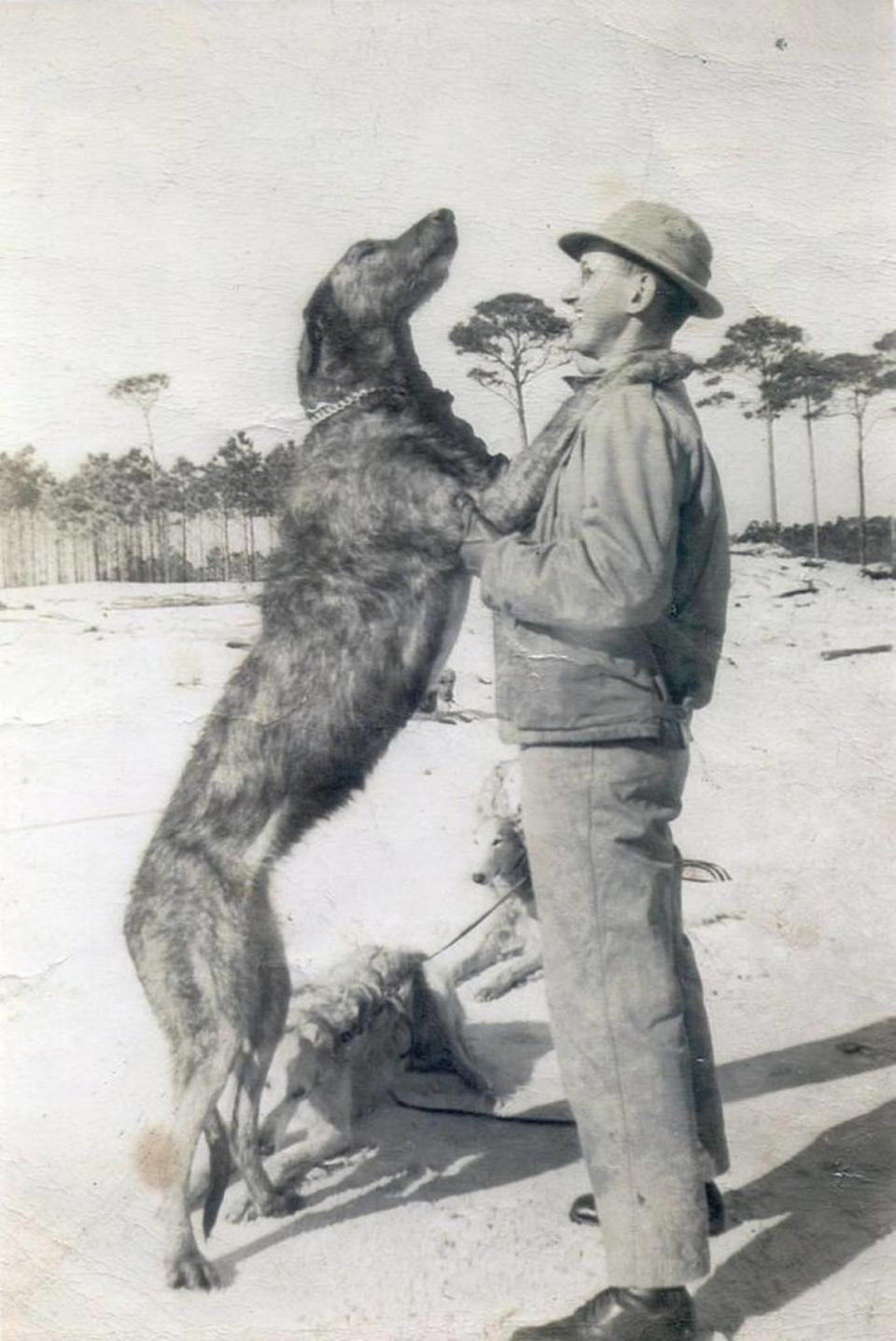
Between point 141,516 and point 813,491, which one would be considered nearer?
point 141,516

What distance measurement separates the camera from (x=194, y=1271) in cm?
368

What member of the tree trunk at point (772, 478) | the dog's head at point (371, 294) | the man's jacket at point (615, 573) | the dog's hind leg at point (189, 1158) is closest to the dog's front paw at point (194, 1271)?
the dog's hind leg at point (189, 1158)

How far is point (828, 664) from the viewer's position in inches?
160

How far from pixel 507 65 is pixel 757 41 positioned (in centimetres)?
75

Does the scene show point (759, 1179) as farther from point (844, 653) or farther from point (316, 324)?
point (316, 324)

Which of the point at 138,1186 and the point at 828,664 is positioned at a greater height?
the point at 828,664

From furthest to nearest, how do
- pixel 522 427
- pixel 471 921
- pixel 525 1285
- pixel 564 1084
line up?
pixel 471 921 < pixel 522 427 < pixel 525 1285 < pixel 564 1084

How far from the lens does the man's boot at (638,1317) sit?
3193 mm

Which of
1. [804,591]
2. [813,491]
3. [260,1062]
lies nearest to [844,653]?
[804,591]

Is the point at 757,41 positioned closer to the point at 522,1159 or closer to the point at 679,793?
the point at 679,793

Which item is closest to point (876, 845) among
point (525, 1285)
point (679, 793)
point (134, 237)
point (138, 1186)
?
point (679, 793)

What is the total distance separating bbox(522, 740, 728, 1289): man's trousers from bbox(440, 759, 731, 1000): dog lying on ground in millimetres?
792

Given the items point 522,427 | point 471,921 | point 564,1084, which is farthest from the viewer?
point 471,921

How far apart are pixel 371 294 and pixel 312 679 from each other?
1.13 meters
